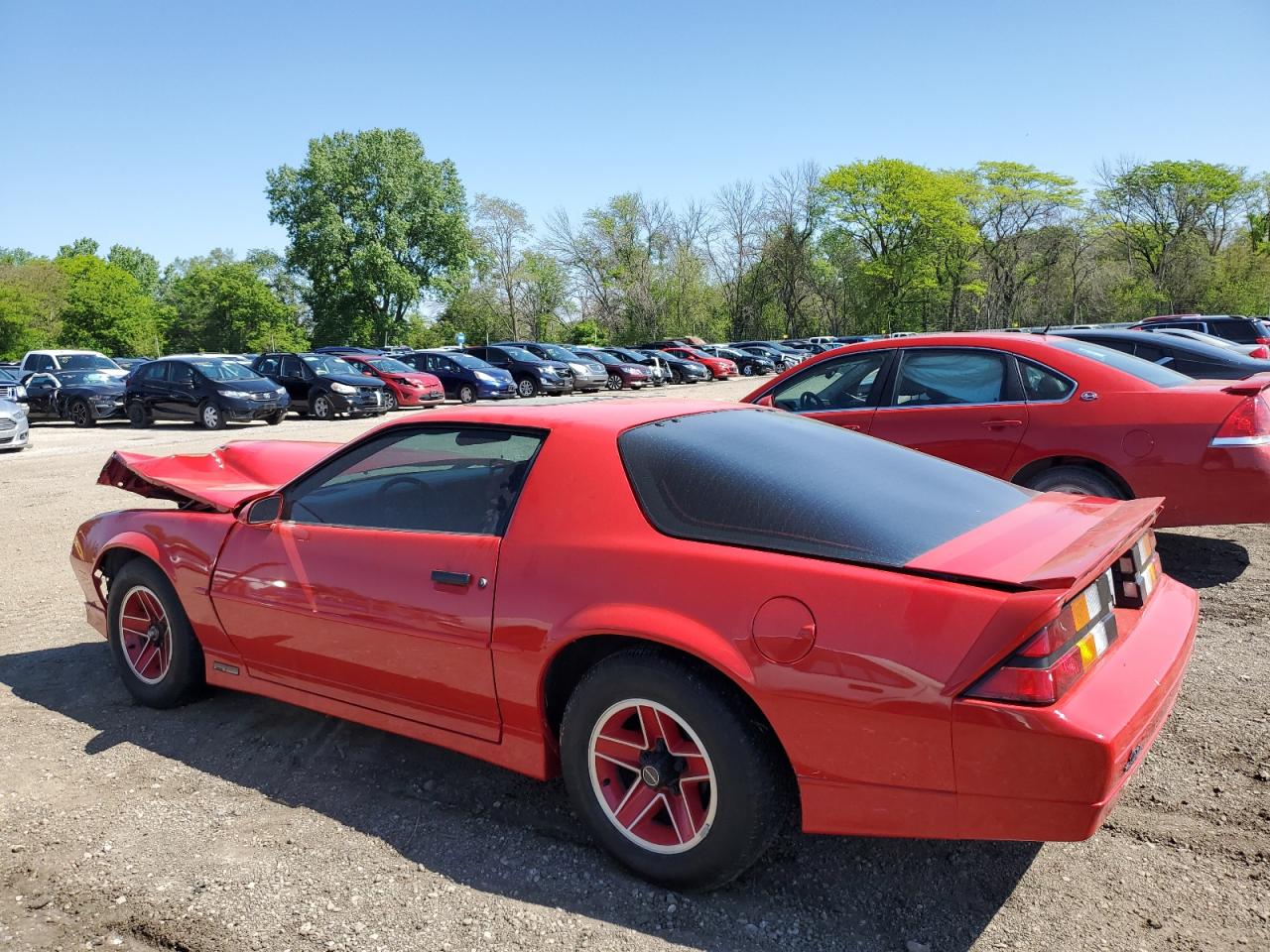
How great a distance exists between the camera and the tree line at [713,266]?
5534 cm

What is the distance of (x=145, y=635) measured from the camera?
13.3 ft

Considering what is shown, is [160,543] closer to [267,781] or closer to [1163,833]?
[267,781]

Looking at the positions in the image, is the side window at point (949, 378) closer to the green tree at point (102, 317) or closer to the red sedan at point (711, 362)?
the red sedan at point (711, 362)

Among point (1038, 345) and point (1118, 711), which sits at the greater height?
point (1038, 345)

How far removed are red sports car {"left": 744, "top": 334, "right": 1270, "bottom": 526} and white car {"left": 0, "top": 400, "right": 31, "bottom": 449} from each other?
15.0m

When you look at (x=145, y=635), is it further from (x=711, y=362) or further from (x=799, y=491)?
(x=711, y=362)

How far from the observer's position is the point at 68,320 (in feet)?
219

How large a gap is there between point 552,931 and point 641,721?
61cm

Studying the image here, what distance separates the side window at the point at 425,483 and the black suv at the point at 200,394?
1762cm

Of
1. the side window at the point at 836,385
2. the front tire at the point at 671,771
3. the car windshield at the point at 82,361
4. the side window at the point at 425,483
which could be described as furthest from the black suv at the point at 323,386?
the front tire at the point at 671,771

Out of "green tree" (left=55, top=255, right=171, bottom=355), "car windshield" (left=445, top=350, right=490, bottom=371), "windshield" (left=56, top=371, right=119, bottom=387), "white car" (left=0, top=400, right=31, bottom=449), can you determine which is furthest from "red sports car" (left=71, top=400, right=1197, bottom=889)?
"green tree" (left=55, top=255, right=171, bottom=355)

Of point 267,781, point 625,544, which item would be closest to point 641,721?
point 625,544

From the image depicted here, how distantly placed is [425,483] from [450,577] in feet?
1.95

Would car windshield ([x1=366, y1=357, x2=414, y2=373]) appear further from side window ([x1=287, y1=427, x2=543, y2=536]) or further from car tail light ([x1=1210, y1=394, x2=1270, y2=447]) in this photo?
car tail light ([x1=1210, y1=394, x2=1270, y2=447])
